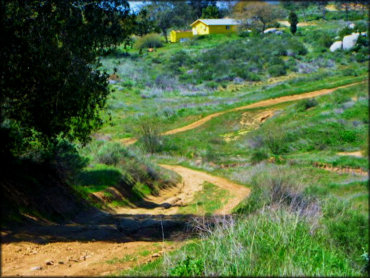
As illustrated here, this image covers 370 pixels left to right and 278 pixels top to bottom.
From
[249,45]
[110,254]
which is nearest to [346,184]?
[110,254]

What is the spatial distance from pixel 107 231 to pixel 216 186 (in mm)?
12916

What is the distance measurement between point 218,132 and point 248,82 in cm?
2333

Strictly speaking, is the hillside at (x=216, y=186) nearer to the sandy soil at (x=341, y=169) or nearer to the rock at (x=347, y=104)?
the sandy soil at (x=341, y=169)

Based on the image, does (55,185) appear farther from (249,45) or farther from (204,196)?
(249,45)

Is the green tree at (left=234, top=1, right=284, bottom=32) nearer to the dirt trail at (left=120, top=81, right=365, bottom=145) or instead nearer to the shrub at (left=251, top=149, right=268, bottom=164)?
the shrub at (left=251, top=149, right=268, bottom=164)

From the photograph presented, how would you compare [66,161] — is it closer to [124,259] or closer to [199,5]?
[199,5]

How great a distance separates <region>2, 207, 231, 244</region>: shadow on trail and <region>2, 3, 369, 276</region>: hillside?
0.13 ft

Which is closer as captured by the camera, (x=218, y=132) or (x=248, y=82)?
(x=218, y=132)

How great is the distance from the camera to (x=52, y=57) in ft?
33.8

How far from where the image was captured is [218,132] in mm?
38156

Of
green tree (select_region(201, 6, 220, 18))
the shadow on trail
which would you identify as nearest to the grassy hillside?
the shadow on trail

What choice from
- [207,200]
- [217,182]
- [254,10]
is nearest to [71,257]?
[254,10]

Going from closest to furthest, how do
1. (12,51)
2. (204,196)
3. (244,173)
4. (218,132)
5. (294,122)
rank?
(12,51)
(204,196)
(244,173)
(294,122)
(218,132)

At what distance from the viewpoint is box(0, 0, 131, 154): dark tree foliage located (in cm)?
1023
